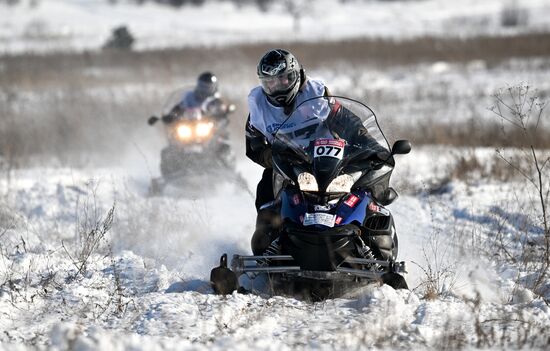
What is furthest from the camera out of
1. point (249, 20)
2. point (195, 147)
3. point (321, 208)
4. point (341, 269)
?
point (249, 20)

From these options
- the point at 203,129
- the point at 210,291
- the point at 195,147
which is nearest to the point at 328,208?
the point at 210,291

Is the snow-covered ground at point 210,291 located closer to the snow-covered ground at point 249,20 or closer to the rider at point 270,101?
the rider at point 270,101

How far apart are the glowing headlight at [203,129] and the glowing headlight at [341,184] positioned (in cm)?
630

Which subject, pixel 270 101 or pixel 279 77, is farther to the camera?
pixel 270 101

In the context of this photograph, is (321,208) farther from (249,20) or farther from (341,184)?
(249,20)

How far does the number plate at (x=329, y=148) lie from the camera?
6.32m

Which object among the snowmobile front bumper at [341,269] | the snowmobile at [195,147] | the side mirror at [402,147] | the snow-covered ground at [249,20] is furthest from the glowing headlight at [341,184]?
the snow-covered ground at [249,20]

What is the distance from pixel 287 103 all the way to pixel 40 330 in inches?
125

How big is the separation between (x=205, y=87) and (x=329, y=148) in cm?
665

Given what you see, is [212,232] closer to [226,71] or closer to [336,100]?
[336,100]

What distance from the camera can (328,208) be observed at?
19.8 ft

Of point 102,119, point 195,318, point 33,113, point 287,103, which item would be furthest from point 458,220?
point 33,113

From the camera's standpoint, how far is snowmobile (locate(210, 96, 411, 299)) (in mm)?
5930

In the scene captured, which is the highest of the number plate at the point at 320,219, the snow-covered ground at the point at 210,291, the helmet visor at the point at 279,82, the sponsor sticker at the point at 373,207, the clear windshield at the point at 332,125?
the helmet visor at the point at 279,82
